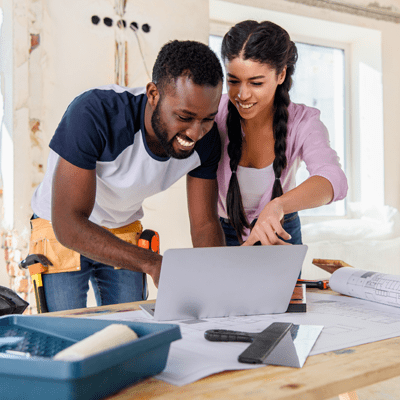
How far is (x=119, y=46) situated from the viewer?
261 cm

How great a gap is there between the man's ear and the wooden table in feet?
2.73

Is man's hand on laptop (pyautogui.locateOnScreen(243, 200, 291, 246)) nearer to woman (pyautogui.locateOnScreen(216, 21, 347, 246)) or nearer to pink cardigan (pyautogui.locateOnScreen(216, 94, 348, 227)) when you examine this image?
woman (pyautogui.locateOnScreen(216, 21, 347, 246))

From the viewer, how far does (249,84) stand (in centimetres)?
139

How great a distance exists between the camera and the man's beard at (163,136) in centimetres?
126

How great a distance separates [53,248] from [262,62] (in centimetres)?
84

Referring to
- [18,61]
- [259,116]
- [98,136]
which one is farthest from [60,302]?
[18,61]

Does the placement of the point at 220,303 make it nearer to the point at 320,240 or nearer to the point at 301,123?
the point at 301,123

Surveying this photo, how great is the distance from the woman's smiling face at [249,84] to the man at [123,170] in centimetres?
13

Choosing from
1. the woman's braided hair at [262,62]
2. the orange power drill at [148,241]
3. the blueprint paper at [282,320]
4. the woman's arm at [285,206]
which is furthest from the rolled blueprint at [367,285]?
the orange power drill at [148,241]

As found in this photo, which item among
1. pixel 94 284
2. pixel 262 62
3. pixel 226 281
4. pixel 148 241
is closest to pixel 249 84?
pixel 262 62

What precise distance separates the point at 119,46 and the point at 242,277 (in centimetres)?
203

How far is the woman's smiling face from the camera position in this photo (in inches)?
54.0

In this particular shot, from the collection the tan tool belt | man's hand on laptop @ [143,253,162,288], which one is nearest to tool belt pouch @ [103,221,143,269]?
the tan tool belt

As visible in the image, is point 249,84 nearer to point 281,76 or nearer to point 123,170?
point 281,76
